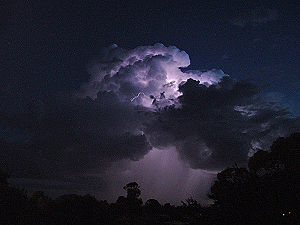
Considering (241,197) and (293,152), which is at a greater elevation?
(293,152)

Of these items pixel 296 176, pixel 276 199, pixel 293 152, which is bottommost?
pixel 276 199

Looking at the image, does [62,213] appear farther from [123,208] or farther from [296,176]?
[123,208]

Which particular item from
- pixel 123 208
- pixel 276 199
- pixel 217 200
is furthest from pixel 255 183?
pixel 123 208

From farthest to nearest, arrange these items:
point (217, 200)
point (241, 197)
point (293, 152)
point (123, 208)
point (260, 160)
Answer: point (123, 208)
point (260, 160)
point (293, 152)
point (217, 200)
point (241, 197)

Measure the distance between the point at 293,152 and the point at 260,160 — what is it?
5.69m

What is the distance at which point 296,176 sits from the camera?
11742mm

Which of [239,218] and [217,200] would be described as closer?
[239,218]

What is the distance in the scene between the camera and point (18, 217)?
98.5 ft

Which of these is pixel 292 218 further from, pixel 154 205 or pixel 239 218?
A: pixel 154 205

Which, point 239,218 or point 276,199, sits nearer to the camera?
point 239,218

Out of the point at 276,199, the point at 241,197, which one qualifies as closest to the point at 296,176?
the point at 276,199

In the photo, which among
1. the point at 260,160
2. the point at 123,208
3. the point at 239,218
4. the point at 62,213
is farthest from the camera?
the point at 123,208

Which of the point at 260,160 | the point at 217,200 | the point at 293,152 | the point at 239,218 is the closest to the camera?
→ the point at 239,218

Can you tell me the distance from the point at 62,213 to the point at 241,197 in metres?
24.7
